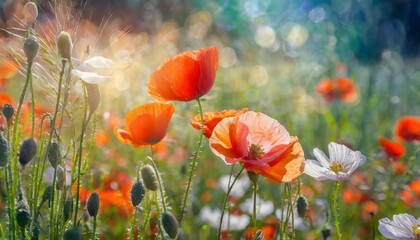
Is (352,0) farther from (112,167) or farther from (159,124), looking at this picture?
(159,124)

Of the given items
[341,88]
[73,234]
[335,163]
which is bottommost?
[73,234]

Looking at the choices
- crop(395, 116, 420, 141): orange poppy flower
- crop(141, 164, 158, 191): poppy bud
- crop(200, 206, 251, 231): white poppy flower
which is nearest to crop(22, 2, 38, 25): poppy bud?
crop(141, 164, 158, 191): poppy bud

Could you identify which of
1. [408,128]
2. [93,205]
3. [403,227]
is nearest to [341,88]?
[408,128]

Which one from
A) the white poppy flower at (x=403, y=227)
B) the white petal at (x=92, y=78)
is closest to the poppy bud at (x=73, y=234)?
the white petal at (x=92, y=78)

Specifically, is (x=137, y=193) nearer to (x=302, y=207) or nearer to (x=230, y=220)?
(x=302, y=207)

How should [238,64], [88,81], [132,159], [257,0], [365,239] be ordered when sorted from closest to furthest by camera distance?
[88,81] → [365,239] → [132,159] → [257,0] → [238,64]

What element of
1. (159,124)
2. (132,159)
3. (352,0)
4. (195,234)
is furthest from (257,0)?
(159,124)

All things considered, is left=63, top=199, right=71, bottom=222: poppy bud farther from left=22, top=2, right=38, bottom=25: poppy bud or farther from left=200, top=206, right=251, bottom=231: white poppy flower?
left=200, top=206, right=251, bottom=231: white poppy flower
